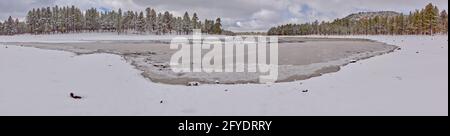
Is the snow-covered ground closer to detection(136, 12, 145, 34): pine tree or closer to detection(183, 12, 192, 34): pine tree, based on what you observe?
detection(136, 12, 145, 34): pine tree

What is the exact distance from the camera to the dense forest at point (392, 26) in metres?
79.8

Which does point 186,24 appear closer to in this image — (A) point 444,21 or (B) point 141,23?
(B) point 141,23

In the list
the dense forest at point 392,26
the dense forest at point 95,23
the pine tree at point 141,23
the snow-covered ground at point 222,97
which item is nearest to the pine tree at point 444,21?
the dense forest at point 392,26

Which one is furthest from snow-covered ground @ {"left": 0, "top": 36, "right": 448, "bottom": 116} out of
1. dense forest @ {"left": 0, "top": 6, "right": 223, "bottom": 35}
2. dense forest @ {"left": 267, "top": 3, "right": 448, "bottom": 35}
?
dense forest @ {"left": 0, "top": 6, "right": 223, "bottom": 35}

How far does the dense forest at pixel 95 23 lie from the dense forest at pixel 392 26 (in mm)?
55571

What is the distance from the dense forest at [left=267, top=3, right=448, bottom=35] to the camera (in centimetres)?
7981

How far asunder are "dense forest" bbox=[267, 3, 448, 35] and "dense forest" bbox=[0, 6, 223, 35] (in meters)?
55.6

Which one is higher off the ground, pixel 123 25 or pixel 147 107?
pixel 123 25

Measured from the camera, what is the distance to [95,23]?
12862 centimetres

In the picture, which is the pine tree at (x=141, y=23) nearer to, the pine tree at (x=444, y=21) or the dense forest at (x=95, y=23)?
the dense forest at (x=95, y=23)

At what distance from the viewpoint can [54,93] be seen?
991 centimetres
